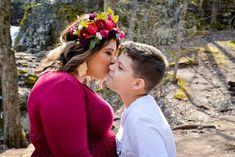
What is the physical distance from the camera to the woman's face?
7.27 ft

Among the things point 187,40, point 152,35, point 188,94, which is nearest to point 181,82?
point 188,94

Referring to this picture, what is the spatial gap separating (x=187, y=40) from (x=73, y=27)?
14.2 m

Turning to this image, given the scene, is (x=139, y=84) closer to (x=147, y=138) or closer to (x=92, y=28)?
(x=147, y=138)

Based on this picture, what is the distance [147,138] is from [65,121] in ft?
1.41

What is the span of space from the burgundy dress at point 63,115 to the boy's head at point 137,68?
18 centimetres

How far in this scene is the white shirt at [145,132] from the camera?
6.25 ft

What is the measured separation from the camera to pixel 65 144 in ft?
6.11

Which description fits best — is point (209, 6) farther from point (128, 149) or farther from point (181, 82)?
point (128, 149)

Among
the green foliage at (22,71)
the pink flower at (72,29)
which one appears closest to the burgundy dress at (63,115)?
the pink flower at (72,29)

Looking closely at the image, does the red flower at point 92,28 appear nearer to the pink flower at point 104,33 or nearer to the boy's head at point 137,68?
the pink flower at point 104,33

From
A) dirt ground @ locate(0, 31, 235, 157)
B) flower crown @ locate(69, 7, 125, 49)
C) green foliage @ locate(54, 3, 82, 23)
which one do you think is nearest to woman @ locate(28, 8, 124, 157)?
flower crown @ locate(69, 7, 125, 49)

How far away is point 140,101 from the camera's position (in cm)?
205

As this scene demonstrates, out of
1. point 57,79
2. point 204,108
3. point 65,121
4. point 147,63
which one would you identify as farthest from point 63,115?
point 204,108

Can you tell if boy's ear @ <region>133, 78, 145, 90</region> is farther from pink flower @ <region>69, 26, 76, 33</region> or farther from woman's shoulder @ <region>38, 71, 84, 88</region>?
pink flower @ <region>69, 26, 76, 33</region>
